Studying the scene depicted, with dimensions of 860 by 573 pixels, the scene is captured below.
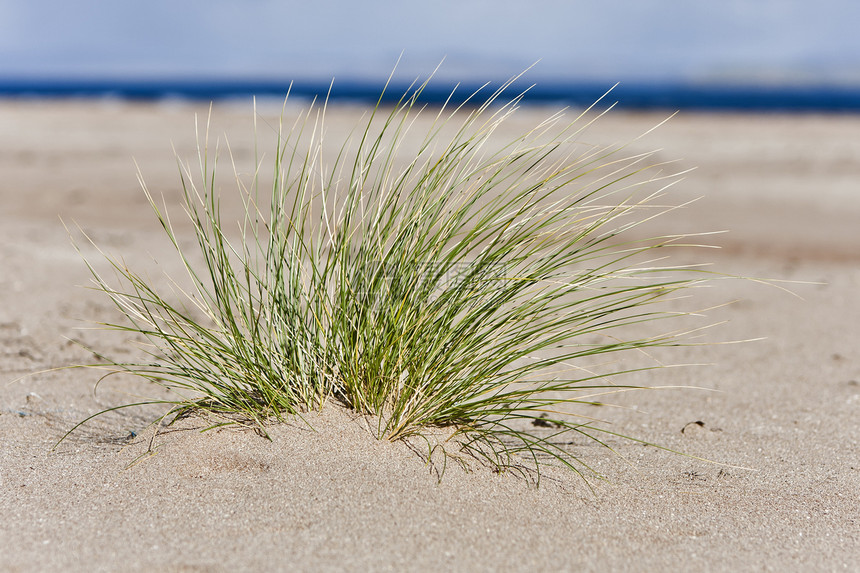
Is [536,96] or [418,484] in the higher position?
[418,484]

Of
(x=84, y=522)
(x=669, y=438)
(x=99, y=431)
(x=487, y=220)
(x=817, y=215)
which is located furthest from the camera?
(x=817, y=215)

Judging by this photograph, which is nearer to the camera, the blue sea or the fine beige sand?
the fine beige sand

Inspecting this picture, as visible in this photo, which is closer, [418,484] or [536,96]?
[418,484]

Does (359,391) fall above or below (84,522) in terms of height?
above

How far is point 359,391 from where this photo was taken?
232 cm

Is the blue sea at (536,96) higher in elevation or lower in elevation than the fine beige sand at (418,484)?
lower

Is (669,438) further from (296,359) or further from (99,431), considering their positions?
(99,431)

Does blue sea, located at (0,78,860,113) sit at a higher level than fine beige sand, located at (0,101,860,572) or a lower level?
lower

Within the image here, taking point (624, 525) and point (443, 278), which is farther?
point (443, 278)

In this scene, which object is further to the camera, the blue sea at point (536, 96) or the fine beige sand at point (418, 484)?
the blue sea at point (536, 96)

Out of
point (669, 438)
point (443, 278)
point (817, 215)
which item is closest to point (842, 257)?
point (817, 215)

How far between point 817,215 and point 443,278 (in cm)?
712

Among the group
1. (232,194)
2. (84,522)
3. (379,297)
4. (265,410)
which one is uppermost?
(379,297)

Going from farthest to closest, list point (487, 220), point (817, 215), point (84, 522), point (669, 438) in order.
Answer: point (817, 215) < point (669, 438) < point (487, 220) < point (84, 522)
